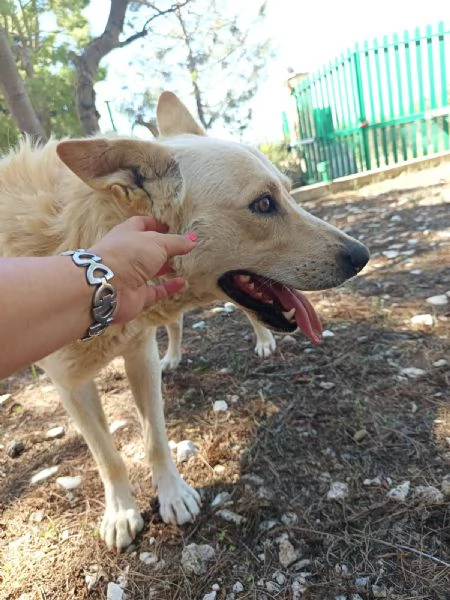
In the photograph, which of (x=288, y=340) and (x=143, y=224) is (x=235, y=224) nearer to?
(x=143, y=224)

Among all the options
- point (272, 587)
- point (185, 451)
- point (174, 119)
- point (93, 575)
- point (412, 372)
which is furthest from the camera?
point (412, 372)

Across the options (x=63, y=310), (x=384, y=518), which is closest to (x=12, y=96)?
(x=63, y=310)

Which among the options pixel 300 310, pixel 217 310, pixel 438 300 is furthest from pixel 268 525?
pixel 217 310

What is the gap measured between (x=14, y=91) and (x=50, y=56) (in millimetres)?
4999

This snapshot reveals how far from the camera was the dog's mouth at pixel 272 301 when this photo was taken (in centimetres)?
192

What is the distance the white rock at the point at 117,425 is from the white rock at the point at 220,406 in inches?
23.4

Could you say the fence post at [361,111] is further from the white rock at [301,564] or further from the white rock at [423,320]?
the white rock at [301,564]

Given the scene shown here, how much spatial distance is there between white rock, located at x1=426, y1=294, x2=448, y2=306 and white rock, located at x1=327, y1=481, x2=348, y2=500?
75.0 inches

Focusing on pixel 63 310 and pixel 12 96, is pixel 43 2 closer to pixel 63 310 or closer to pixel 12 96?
pixel 12 96

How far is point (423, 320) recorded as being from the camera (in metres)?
3.18

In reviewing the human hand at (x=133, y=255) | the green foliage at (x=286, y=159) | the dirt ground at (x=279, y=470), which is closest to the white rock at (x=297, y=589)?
the dirt ground at (x=279, y=470)

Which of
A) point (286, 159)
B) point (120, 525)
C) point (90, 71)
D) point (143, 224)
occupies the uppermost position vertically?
point (90, 71)

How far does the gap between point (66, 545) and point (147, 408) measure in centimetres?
70

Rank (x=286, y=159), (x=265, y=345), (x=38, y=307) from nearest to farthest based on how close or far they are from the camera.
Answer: (x=38, y=307) < (x=265, y=345) < (x=286, y=159)
